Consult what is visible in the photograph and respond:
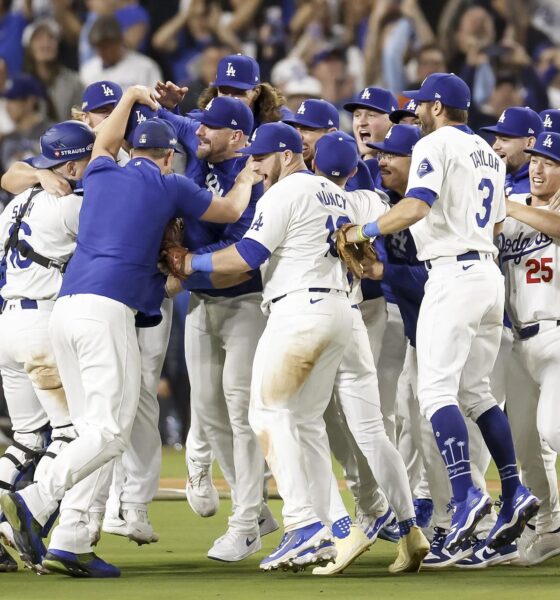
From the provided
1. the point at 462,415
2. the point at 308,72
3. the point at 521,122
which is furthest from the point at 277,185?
the point at 308,72

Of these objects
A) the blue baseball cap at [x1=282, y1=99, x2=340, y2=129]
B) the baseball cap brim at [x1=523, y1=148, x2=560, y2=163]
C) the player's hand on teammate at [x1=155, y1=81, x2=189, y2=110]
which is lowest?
the baseball cap brim at [x1=523, y1=148, x2=560, y2=163]

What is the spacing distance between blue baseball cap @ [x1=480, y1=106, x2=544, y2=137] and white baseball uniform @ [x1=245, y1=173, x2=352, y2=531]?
1.65 meters

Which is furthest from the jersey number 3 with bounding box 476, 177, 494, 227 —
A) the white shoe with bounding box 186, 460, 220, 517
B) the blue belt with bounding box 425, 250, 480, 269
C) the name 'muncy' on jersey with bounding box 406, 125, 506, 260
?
the white shoe with bounding box 186, 460, 220, 517

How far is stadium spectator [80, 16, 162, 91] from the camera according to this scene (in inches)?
562

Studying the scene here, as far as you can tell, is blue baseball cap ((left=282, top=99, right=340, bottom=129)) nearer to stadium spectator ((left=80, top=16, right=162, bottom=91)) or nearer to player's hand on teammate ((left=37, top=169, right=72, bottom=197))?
player's hand on teammate ((left=37, top=169, right=72, bottom=197))

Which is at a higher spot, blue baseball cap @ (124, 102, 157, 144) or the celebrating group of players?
blue baseball cap @ (124, 102, 157, 144)

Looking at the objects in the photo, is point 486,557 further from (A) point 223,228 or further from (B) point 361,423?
(A) point 223,228

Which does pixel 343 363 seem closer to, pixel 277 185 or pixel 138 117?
pixel 277 185

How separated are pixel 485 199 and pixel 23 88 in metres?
8.97

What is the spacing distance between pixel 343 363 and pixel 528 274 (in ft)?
3.77

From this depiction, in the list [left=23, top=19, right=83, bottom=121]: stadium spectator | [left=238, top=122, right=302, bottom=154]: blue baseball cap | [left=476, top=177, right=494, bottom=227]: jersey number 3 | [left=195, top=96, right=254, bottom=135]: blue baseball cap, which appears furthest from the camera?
[left=23, top=19, right=83, bottom=121]: stadium spectator

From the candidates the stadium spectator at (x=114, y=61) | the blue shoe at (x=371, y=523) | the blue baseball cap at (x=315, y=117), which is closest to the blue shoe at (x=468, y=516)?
the blue shoe at (x=371, y=523)

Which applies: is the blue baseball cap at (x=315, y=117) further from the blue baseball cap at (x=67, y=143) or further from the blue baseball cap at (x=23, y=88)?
the blue baseball cap at (x=23, y=88)

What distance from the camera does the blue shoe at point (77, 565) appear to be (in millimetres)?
6094
